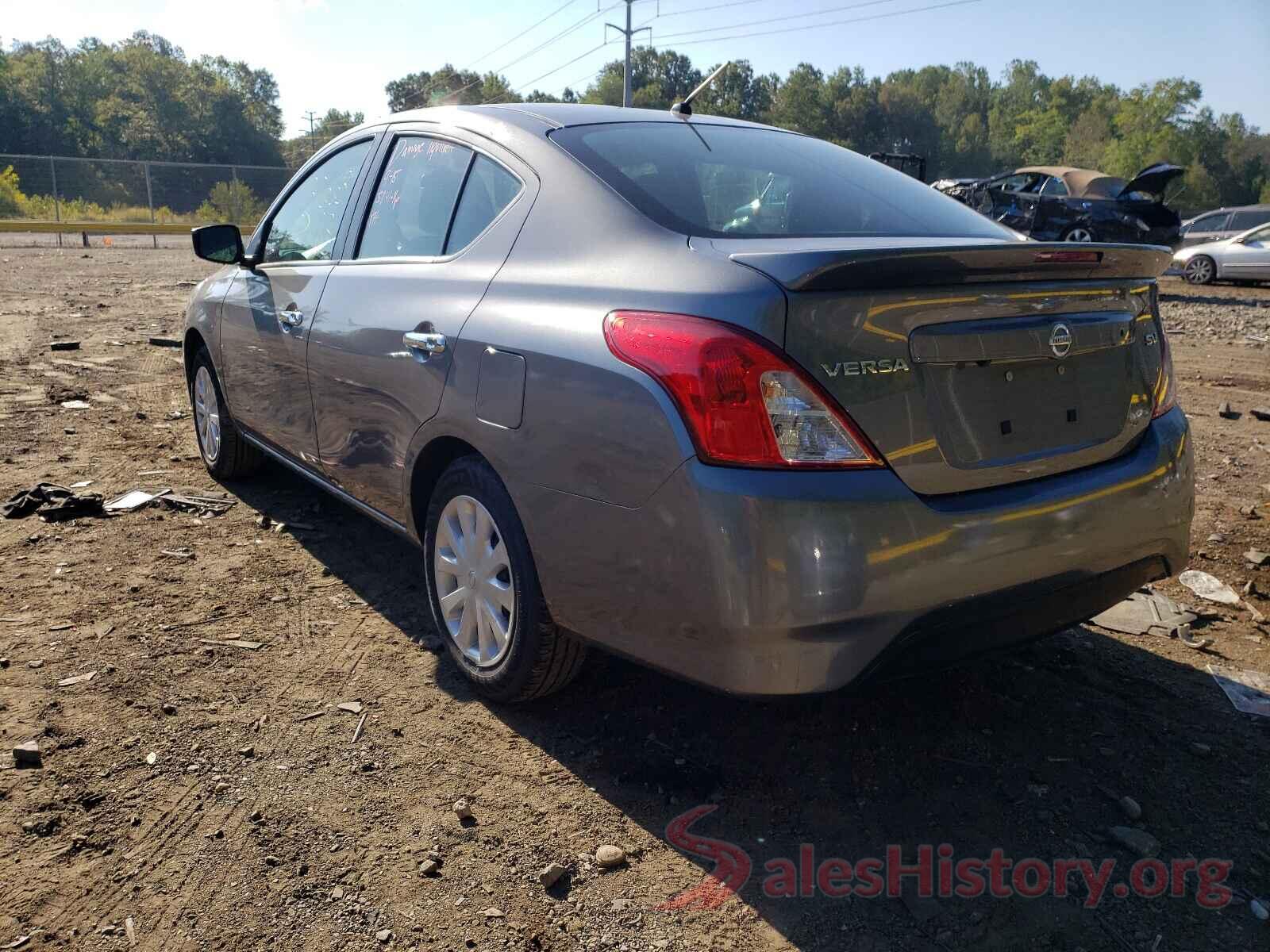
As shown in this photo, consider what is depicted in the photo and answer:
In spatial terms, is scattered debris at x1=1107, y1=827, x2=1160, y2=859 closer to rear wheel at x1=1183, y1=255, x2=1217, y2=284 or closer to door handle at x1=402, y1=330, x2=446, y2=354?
door handle at x1=402, y1=330, x2=446, y2=354

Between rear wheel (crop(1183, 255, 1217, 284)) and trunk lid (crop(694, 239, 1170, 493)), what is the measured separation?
18.8 m

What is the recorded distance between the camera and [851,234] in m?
2.68

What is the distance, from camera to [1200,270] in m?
18.8

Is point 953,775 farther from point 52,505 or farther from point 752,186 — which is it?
point 52,505


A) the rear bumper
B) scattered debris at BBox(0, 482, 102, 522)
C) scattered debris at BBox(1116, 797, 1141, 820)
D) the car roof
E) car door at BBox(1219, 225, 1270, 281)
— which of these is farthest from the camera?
car door at BBox(1219, 225, 1270, 281)

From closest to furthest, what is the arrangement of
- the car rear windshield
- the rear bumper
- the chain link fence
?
the rear bumper → the car rear windshield → the chain link fence

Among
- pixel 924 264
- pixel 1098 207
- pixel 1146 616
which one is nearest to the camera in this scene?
pixel 924 264

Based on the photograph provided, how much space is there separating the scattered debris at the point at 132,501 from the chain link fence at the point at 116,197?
25167 millimetres

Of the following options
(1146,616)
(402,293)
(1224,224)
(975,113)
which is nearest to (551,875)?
(402,293)

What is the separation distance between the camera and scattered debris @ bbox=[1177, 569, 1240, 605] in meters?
3.84

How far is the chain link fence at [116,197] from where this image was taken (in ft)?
94.7

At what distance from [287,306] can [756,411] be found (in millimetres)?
2508

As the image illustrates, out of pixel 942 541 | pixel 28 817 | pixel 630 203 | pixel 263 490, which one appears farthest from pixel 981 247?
pixel 263 490

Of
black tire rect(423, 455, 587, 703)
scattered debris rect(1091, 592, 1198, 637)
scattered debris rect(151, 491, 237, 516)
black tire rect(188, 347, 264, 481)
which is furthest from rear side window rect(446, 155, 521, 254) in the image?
scattered debris rect(1091, 592, 1198, 637)
